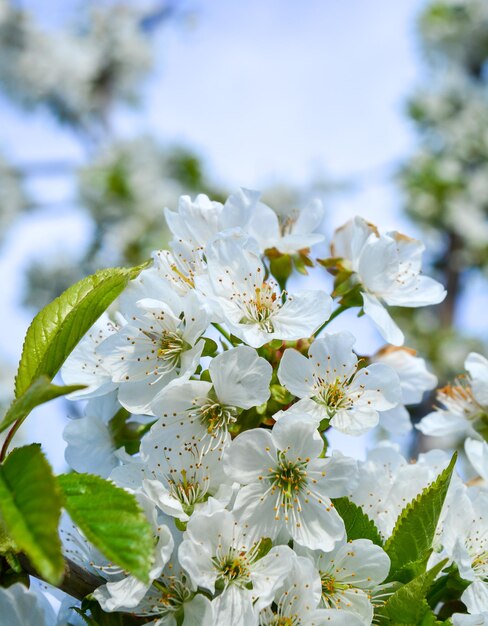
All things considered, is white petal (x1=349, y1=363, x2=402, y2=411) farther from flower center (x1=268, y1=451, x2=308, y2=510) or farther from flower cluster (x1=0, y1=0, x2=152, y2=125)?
flower cluster (x1=0, y1=0, x2=152, y2=125)

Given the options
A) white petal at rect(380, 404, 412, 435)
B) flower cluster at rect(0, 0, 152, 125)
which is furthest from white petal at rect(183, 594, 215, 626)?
flower cluster at rect(0, 0, 152, 125)

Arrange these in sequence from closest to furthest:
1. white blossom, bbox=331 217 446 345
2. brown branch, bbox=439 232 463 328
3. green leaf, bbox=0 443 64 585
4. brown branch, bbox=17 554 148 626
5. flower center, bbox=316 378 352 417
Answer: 1. green leaf, bbox=0 443 64 585
2. brown branch, bbox=17 554 148 626
3. flower center, bbox=316 378 352 417
4. white blossom, bbox=331 217 446 345
5. brown branch, bbox=439 232 463 328

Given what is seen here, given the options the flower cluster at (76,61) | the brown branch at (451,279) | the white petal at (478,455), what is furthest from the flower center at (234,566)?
the flower cluster at (76,61)

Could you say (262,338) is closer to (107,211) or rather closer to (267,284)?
(267,284)

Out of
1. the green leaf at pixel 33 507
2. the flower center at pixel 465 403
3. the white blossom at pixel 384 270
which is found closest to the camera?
Answer: the green leaf at pixel 33 507

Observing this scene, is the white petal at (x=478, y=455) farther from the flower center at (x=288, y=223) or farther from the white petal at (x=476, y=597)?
the flower center at (x=288, y=223)

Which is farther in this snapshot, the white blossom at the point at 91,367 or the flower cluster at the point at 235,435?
the white blossom at the point at 91,367
